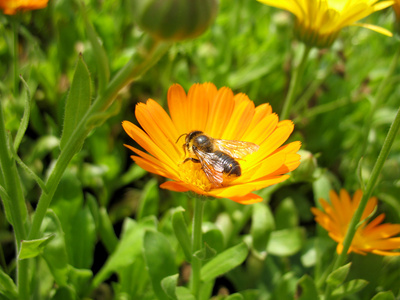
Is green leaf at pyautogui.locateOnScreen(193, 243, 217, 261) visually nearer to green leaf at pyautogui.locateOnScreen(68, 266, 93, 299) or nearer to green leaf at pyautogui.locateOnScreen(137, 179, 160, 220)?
green leaf at pyautogui.locateOnScreen(68, 266, 93, 299)

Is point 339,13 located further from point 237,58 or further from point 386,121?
point 237,58

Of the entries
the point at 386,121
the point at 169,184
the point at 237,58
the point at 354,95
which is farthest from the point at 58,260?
the point at 354,95

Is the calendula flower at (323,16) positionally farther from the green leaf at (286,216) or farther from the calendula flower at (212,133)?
the green leaf at (286,216)

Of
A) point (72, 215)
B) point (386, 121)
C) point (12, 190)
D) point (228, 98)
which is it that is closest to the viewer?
point (12, 190)

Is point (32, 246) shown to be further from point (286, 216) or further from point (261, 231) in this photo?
point (286, 216)

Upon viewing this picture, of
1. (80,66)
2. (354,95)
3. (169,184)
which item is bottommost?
(354,95)

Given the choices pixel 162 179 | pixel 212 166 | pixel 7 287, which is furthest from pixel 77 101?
pixel 162 179
